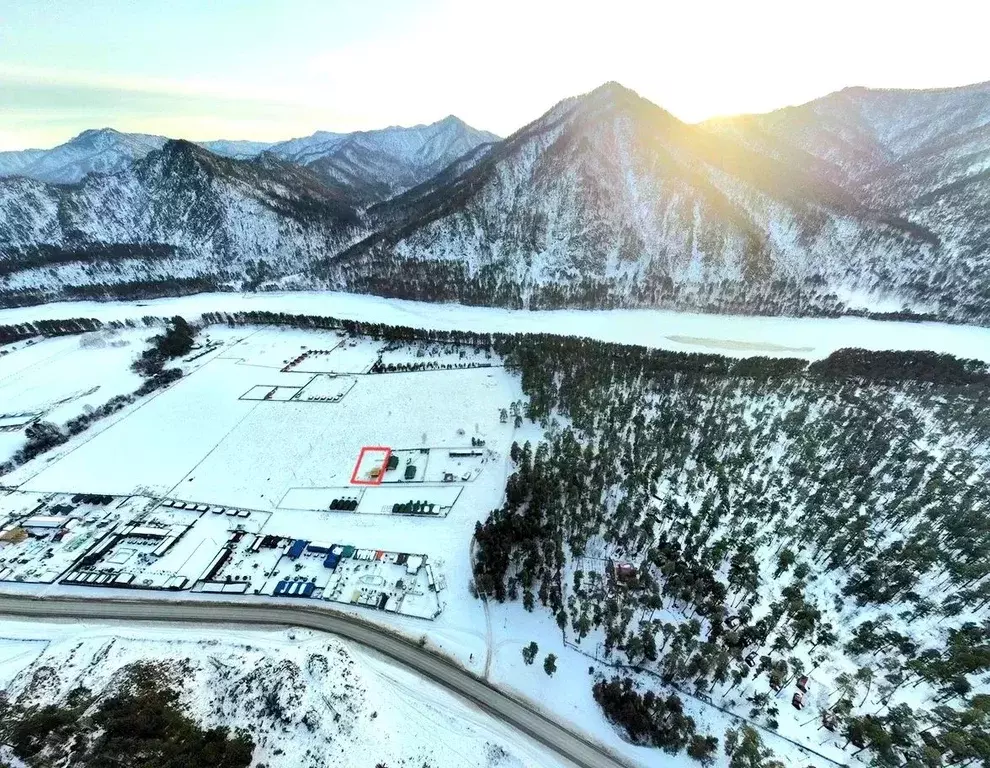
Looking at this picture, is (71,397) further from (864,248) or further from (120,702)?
(864,248)

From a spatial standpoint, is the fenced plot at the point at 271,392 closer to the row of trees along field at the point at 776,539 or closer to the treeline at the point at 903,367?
the row of trees along field at the point at 776,539

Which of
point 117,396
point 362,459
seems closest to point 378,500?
point 362,459

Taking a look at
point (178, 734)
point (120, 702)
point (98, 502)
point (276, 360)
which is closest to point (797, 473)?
point (178, 734)

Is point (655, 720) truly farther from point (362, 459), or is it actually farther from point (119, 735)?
point (362, 459)

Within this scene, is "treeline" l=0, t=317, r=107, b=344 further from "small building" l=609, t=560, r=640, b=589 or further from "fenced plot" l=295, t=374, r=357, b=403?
"small building" l=609, t=560, r=640, b=589

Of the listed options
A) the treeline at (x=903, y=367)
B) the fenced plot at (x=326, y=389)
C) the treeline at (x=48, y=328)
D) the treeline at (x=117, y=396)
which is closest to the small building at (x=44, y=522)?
the treeline at (x=117, y=396)

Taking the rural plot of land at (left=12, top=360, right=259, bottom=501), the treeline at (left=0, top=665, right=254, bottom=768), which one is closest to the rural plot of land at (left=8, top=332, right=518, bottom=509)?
the rural plot of land at (left=12, top=360, right=259, bottom=501)
